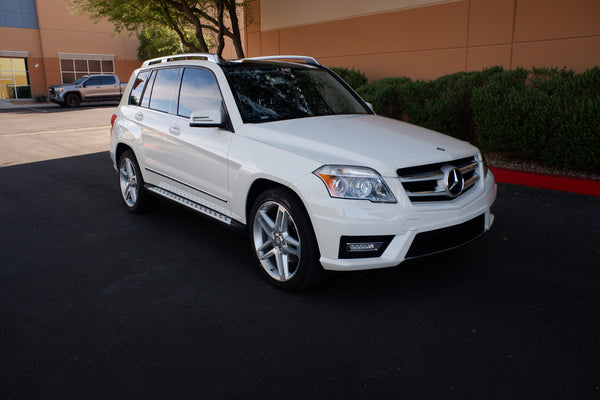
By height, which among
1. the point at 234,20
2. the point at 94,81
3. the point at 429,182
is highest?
the point at 234,20

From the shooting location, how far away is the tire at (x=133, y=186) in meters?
6.16

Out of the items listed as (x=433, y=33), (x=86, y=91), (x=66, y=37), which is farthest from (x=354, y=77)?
(x=66, y=37)

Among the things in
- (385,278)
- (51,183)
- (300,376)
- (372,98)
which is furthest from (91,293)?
(372,98)

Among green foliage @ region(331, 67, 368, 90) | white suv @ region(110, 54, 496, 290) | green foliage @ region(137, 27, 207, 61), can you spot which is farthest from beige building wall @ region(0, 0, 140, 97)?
white suv @ region(110, 54, 496, 290)

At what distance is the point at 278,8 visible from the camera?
1578 centimetres

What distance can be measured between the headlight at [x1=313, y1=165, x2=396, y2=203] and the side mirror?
129cm

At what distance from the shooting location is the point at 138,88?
633cm

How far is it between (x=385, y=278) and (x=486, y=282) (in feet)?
2.74

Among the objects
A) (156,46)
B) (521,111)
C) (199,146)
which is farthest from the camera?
(156,46)

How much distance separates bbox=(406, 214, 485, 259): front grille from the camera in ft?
12.0

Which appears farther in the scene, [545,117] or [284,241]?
[545,117]

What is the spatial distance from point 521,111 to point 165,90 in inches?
207

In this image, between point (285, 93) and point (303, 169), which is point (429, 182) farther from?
point (285, 93)

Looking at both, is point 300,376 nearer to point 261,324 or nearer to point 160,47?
point 261,324
